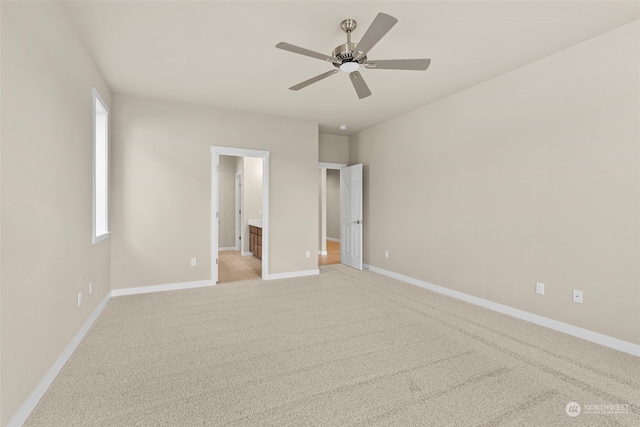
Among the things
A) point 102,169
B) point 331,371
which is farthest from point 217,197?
point 331,371

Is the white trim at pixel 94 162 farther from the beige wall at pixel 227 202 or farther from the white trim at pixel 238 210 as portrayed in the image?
the beige wall at pixel 227 202

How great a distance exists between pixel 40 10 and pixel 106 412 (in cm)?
249

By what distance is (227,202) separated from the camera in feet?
27.2

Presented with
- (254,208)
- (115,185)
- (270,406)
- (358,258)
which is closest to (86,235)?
(115,185)

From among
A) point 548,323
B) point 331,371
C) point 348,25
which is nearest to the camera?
point 331,371

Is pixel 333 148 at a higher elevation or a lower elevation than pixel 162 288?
higher

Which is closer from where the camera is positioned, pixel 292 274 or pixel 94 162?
pixel 94 162

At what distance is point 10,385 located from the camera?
5.05 ft

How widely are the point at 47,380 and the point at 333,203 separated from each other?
8.66 metres

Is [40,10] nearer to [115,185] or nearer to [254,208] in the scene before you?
[115,185]

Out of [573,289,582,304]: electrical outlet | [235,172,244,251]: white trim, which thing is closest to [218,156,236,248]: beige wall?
[235,172,244,251]: white trim

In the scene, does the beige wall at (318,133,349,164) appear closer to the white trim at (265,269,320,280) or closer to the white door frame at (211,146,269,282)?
the white door frame at (211,146,269,282)

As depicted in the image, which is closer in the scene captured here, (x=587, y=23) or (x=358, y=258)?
(x=587, y=23)

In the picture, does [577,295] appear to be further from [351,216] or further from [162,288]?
[162,288]
